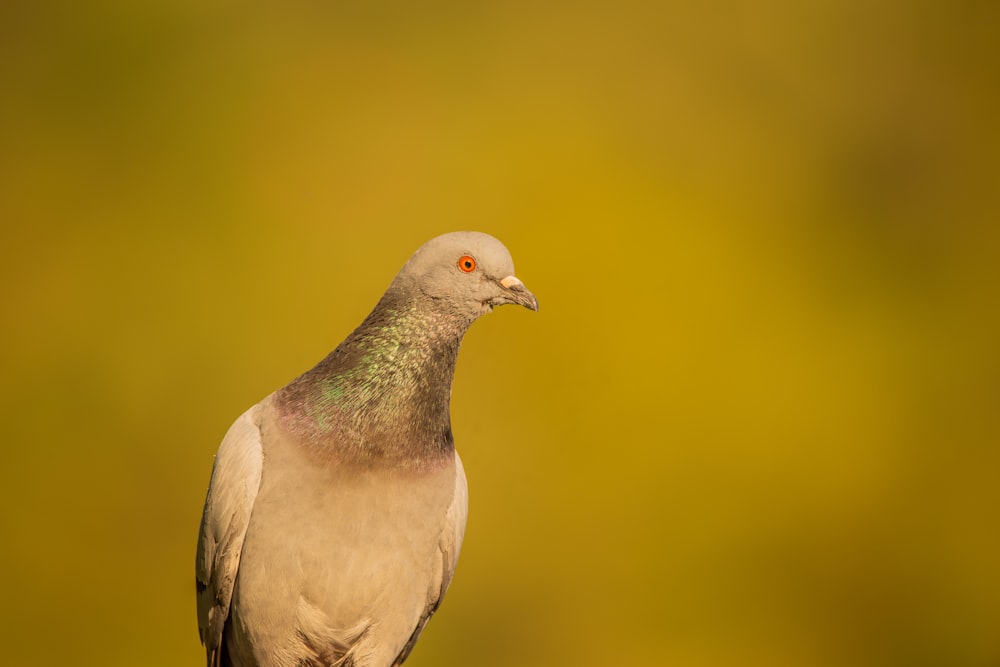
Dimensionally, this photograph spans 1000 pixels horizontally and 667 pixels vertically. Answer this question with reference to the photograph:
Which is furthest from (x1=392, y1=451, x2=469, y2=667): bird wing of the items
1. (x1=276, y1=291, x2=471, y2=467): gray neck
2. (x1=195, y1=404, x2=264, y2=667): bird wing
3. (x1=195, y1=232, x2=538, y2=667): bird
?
(x1=195, y1=404, x2=264, y2=667): bird wing

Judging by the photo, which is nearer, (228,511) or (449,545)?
(228,511)

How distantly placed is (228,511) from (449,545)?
56 centimetres

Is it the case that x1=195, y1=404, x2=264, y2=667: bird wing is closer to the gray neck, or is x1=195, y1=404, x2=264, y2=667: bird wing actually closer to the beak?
the gray neck

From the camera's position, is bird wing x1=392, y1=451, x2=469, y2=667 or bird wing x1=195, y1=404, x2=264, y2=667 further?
bird wing x1=392, y1=451, x2=469, y2=667

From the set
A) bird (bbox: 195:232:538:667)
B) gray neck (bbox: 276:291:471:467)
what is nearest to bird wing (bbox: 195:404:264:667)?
bird (bbox: 195:232:538:667)

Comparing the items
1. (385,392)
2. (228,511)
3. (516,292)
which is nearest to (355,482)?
(385,392)

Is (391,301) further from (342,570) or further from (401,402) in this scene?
(342,570)

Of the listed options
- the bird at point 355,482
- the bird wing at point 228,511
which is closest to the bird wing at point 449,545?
the bird at point 355,482

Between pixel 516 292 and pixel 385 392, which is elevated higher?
pixel 516 292

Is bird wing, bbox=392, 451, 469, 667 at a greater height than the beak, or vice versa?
the beak

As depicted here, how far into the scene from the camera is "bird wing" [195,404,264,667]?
2461mm

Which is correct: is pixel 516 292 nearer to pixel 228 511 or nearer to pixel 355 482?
pixel 355 482

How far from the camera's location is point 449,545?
8.58 feet

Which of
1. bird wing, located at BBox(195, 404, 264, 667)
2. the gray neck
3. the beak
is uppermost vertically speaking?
the beak
